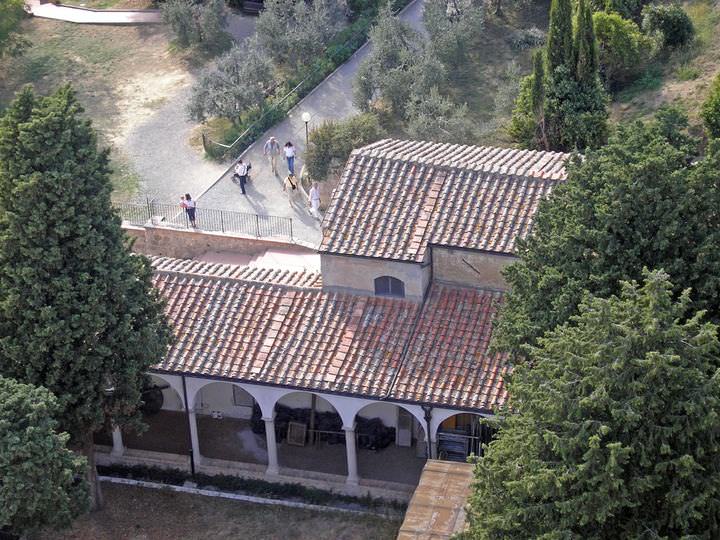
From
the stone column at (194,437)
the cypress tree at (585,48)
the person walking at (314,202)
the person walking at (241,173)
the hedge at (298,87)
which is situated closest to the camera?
the stone column at (194,437)

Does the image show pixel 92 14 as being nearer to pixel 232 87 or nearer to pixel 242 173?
pixel 232 87

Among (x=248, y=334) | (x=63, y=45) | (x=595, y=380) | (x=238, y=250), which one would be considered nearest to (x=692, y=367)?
(x=595, y=380)

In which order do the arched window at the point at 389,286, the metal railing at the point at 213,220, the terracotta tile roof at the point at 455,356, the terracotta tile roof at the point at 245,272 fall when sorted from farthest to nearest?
the metal railing at the point at 213,220
the terracotta tile roof at the point at 245,272
the arched window at the point at 389,286
the terracotta tile roof at the point at 455,356

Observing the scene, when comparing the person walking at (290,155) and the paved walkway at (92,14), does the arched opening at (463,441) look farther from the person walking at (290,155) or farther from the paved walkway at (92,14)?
the paved walkway at (92,14)

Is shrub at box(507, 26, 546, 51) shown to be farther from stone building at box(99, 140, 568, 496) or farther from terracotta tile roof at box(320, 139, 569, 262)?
terracotta tile roof at box(320, 139, 569, 262)

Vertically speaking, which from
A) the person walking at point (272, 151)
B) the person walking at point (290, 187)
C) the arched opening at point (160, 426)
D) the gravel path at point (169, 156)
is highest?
the person walking at point (272, 151)

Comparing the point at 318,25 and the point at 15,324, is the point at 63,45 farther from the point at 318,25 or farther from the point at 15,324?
the point at 15,324

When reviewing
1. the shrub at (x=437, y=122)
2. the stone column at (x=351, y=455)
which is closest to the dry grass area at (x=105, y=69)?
the shrub at (x=437, y=122)

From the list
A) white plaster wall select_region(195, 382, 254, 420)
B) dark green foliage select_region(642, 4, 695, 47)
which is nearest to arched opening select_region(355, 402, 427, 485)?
white plaster wall select_region(195, 382, 254, 420)
